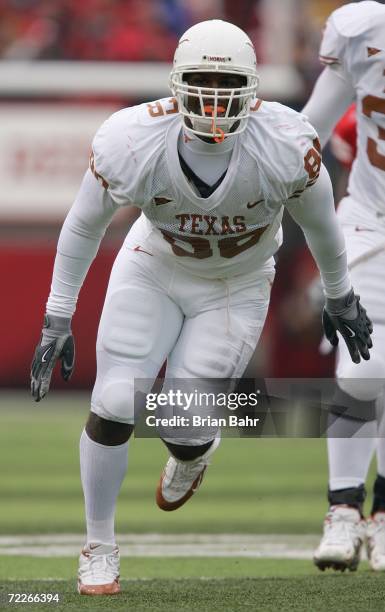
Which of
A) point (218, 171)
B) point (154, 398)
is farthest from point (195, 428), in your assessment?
point (218, 171)

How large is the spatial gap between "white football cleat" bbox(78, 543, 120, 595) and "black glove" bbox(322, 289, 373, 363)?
903 millimetres

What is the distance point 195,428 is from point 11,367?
6.54 metres

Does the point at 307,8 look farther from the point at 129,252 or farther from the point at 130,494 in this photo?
the point at 129,252

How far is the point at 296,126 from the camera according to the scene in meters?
3.75

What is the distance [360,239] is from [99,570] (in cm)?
141

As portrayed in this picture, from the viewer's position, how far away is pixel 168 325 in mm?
4043

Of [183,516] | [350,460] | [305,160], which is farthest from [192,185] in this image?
[183,516]

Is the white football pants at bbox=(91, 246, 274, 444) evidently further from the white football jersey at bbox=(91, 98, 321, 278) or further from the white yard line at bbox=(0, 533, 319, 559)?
the white yard line at bbox=(0, 533, 319, 559)

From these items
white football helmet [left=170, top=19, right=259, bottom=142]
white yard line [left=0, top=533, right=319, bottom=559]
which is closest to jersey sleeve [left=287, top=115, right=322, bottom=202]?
white football helmet [left=170, top=19, right=259, bottom=142]

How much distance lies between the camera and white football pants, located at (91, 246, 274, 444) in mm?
3932

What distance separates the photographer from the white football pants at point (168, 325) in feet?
12.9

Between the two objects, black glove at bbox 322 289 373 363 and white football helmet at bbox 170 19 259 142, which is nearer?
white football helmet at bbox 170 19 259 142

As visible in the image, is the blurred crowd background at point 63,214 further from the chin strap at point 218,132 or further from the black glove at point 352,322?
the chin strap at point 218,132

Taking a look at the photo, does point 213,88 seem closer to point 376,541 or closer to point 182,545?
point 376,541
